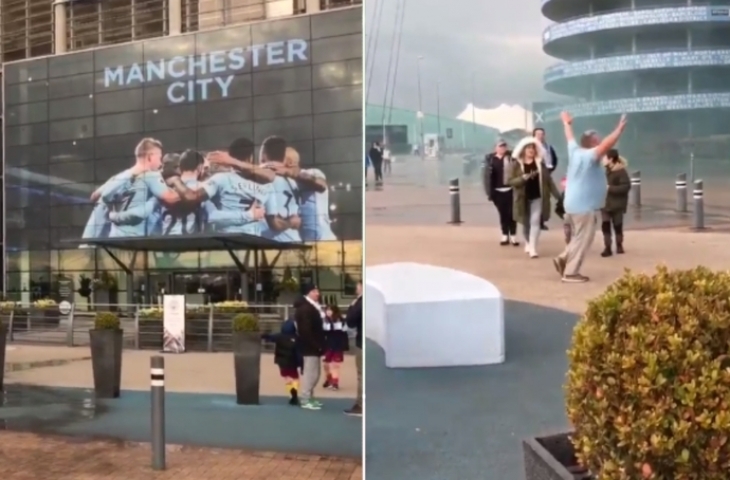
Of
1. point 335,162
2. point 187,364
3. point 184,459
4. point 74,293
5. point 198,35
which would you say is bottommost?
point 184,459

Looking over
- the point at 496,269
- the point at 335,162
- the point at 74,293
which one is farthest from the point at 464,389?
the point at 74,293

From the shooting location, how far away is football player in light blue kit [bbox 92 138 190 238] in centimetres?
838

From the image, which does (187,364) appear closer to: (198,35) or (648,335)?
(198,35)

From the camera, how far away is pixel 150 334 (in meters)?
8.06

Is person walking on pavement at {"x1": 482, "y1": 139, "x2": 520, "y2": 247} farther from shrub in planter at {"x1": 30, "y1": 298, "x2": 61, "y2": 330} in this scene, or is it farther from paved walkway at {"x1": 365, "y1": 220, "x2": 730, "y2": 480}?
shrub in planter at {"x1": 30, "y1": 298, "x2": 61, "y2": 330}

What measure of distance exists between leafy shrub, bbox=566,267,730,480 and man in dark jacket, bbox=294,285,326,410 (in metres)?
3.98

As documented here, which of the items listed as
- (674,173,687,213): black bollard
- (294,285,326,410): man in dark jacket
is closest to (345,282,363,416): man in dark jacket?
(294,285,326,410): man in dark jacket

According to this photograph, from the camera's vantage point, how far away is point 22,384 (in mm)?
8711

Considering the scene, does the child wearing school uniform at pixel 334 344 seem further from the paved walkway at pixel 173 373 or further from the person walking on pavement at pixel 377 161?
the person walking on pavement at pixel 377 161

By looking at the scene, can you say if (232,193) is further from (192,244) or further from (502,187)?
(502,187)

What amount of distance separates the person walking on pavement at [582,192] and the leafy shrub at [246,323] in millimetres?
3860

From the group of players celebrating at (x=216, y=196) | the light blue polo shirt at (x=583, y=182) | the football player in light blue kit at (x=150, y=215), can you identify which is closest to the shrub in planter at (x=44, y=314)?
the group of players celebrating at (x=216, y=196)

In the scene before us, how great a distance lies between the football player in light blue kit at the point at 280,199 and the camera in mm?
7773

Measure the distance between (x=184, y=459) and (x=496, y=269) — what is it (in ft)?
13.1
